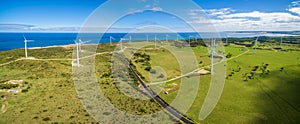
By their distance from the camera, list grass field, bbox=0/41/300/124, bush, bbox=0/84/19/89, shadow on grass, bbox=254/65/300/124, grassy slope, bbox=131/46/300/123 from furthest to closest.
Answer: bush, bbox=0/84/19/89 < grassy slope, bbox=131/46/300/123 < shadow on grass, bbox=254/65/300/124 < grass field, bbox=0/41/300/124

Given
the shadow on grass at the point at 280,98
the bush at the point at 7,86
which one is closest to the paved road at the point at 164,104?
the shadow on grass at the point at 280,98

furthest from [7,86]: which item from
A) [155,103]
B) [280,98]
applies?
[280,98]

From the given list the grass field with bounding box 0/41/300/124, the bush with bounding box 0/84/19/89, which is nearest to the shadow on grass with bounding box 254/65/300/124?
the grass field with bounding box 0/41/300/124

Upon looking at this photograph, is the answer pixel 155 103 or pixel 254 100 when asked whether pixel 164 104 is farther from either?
pixel 254 100

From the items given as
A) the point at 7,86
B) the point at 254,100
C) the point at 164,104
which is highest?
the point at 7,86

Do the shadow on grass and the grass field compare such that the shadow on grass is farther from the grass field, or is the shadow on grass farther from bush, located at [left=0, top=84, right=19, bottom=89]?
bush, located at [left=0, top=84, right=19, bottom=89]

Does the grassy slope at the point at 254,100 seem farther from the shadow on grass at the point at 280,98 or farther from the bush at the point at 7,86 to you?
the bush at the point at 7,86

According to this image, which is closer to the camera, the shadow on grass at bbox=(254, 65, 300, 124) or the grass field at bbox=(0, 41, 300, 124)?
the grass field at bbox=(0, 41, 300, 124)

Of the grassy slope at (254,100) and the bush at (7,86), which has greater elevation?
the bush at (7,86)

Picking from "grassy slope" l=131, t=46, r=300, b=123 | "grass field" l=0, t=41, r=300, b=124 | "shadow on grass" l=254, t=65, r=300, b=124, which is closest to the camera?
"grass field" l=0, t=41, r=300, b=124

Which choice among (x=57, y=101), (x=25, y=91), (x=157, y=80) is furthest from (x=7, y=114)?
(x=157, y=80)

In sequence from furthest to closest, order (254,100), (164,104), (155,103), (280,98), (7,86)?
1. (7,86)
2. (280,98)
3. (254,100)
4. (155,103)
5. (164,104)

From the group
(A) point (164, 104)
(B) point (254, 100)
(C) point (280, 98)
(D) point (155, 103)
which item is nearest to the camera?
(A) point (164, 104)
